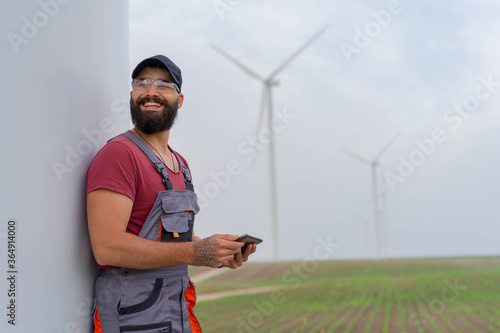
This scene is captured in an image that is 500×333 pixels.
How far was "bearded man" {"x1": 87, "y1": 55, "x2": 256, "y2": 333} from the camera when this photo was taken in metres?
1.90

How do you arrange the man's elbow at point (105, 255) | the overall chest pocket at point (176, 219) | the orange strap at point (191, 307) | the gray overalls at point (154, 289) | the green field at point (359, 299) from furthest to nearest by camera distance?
the green field at point (359, 299)
the orange strap at point (191, 307)
the overall chest pocket at point (176, 219)
the gray overalls at point (154, 289)
the man's elbow at point (105, 255)

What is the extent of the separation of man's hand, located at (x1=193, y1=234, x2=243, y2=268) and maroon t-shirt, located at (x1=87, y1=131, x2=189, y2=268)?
273 millimetres

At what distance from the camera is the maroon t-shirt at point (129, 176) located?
76.1 inches

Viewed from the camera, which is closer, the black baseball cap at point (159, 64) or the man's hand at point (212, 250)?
the man's hand at point (212, 250)

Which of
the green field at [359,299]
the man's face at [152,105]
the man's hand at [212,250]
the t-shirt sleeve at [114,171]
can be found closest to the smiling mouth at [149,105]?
the man's face at [152,105]

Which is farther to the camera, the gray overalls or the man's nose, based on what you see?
the man's nose

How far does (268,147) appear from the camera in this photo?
2572cm

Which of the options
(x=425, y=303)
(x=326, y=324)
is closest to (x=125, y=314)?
(x=326, y=324)

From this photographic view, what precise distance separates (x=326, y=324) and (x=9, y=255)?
18283 millimetres

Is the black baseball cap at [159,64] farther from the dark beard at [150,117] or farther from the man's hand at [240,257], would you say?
the man's hand at [240,257]

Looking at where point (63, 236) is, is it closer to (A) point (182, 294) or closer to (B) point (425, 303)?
(A) point (182, 294)

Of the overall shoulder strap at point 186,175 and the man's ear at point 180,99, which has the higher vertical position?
the man's ear at point 180,99

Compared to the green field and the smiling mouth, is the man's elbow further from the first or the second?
the green field

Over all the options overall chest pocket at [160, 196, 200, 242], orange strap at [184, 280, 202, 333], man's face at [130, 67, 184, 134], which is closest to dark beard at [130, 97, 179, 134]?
man's face at [130, 67, 184, 134]
